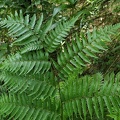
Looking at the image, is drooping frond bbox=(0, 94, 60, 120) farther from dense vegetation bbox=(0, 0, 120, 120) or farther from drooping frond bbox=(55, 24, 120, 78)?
drooping frond bbox=(55, 24, 120, 78)

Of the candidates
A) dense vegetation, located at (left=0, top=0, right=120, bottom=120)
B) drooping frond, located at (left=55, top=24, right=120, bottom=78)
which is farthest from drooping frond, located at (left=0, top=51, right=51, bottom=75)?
drooping frond, located at (left=55, top=24, right=120, bottom=78)

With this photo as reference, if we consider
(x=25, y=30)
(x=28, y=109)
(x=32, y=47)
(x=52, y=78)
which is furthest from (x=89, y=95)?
(x=25, y=30)


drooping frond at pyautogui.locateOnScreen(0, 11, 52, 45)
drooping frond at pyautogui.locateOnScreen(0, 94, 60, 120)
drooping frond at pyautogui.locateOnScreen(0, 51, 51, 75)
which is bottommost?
drooping frond at pyautogui.locateOnScreen(0, 94, 60, 120)

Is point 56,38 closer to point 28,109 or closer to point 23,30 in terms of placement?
point 23,30

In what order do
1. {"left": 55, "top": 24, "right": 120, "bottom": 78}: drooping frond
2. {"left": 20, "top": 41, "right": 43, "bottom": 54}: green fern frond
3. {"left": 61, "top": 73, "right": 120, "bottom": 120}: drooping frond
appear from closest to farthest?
1. {"left": 61, "top": 73, "right": 120, "bottom": 120}: drooping frond
2. {"left": 55, "top": 24, "right": 120, "bottom": 78}: drooping frond
3. {"left": 20, "top": 41, "right": 43, "bottom": 54}: green fern frond

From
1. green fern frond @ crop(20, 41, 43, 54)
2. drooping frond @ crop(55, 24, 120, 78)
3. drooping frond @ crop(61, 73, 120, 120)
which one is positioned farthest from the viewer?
green fern frond @ crop(20, 41, 43, 54)

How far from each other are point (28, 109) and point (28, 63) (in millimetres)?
336

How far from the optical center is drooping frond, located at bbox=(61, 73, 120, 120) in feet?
5.93

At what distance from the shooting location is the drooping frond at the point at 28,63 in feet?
6.66

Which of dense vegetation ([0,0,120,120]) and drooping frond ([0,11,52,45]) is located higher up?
drooping frond ([0,11,52,45])

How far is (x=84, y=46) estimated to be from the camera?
79.4 inches

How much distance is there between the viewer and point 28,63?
205 cm

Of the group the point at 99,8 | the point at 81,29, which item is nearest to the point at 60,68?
the point at 81,29

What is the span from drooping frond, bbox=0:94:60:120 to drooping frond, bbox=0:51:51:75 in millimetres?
205
